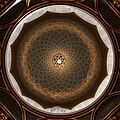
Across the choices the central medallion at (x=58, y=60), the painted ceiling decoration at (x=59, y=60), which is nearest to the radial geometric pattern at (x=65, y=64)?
the painted ceiling decoration at (x=59, y=60)

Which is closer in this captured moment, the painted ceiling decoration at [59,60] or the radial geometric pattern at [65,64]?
the painted ceiling decoration at [59,60]

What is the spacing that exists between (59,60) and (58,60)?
0.15ft

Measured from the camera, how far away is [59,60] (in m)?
17.5

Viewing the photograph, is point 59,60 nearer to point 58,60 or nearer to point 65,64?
point 58,60

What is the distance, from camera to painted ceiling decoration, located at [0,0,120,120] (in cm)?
1482

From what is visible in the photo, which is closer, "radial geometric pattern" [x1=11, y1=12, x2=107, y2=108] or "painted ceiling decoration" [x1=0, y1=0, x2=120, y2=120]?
"painted ceiling decoration" [x1=0, y1=0, x2=120, y2=120]

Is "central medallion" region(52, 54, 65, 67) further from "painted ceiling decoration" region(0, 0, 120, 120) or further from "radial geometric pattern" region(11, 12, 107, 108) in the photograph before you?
"radial geometric pattern" region(11, 12, 107, 108)

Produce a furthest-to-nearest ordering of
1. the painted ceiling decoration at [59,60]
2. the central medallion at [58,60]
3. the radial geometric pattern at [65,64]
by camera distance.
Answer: the central medallion at [58,60], the radial geometric pattern at [65,64], the painted ceiling decoration at [59,60]

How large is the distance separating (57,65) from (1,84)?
10.5 feet

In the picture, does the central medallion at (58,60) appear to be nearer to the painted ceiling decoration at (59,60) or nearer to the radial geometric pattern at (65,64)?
the painted ceiling decoration at (59,60)

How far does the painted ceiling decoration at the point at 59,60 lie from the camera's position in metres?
Answer: 14.8

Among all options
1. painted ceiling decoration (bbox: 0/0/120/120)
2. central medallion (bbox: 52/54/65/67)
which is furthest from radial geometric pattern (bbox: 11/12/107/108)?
central medallion (bbox: 52/54/65/67)

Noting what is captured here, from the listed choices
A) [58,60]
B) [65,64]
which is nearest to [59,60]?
[58,60]

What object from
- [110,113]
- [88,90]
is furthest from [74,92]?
[110,113]
